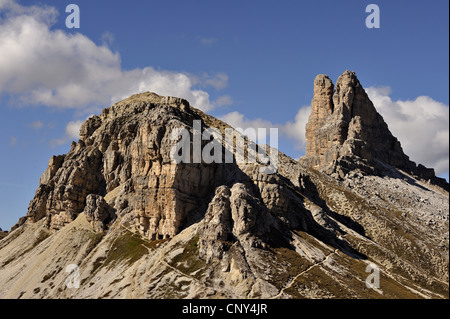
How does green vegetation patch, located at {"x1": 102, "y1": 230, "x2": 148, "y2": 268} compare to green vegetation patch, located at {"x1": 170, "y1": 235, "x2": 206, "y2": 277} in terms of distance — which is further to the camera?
green vegetation patch, located at {"x1": 102, "y1": 230, "x2": 148, "y2": 268}

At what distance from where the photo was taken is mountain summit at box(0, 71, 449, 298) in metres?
120

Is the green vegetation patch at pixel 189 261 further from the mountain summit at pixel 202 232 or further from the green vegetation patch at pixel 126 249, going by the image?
the green vegetation patch at pixel 126 249

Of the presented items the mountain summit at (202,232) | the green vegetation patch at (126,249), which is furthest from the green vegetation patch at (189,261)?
the green vegetation patch at (126,249)

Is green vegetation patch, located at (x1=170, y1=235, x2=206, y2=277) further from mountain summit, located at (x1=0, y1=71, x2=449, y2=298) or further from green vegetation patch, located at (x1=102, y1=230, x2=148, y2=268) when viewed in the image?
green vegetation patch, located at (x1=102, y1=230, x2=148, y2=268)

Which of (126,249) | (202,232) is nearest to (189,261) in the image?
(202,232)

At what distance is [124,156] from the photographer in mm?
185875

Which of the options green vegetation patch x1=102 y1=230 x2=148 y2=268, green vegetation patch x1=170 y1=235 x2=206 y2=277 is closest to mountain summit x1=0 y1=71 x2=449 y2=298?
green vegetation patch x1=170 y1=235 x2=206 y2=277

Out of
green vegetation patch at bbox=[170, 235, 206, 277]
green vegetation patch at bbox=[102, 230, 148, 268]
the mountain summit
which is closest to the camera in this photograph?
the mountain summit

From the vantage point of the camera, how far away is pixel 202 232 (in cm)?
13062

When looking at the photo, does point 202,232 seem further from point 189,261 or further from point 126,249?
point 126,249

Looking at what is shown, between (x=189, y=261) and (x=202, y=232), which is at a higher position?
(x=202, y=232)

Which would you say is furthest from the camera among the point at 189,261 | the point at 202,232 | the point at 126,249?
the point at 126,249
